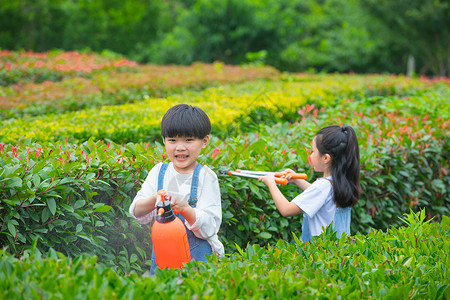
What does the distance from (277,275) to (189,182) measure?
738 mm

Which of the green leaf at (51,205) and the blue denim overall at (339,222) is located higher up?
the green leaf at (51,205)

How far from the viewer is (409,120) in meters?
5.23

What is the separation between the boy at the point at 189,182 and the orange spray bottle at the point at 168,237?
0.37 ft

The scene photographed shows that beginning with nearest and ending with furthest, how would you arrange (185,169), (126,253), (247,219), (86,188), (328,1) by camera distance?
(185,169)
(86,188)
(126,253)
(247,219)
(328,1)

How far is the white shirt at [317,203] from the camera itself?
2.68 metres

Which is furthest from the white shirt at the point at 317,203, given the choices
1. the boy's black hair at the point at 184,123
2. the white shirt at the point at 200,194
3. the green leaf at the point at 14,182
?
the green leaf at the point at 14,182

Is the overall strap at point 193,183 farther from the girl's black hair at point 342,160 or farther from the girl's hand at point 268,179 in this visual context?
the girl's black hair at point 342,160

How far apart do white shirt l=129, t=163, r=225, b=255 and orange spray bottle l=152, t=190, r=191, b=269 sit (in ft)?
0.46

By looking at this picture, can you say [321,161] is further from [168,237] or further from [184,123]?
[168,237]

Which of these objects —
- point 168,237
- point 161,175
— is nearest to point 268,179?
point 161,175

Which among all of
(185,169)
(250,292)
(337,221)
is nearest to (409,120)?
(337,221)

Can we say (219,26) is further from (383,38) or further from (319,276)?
(319,276)

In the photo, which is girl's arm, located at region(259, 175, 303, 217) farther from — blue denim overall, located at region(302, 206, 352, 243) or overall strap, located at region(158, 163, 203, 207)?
overall strap, located at region(158, 163, 203, 207)

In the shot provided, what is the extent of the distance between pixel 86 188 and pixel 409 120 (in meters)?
4.10
